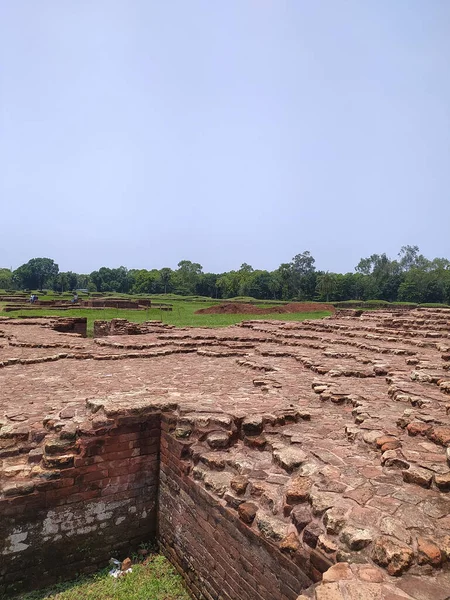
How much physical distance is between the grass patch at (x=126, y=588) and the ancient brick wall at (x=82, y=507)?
3.9 inches

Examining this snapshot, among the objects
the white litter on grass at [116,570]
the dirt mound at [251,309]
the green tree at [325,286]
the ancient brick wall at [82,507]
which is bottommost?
the white litter on grass at [116,570]

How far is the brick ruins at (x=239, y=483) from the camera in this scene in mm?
2234

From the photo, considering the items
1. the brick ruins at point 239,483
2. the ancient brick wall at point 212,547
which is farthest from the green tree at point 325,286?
the ancient brick wall at point 212,547

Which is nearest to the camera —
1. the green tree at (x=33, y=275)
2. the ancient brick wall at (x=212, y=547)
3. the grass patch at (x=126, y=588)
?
the ancient brick wall at (x=212, y=547)

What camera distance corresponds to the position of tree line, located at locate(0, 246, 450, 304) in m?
62.0

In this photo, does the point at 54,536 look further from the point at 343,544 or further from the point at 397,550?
the point at 397,550

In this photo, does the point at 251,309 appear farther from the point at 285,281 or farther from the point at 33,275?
the point at 33,275

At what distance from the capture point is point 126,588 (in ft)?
10.2

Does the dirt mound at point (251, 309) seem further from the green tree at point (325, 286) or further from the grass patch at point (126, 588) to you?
the green tree at point (325, 286)

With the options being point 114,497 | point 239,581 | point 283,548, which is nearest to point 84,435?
point 114,497

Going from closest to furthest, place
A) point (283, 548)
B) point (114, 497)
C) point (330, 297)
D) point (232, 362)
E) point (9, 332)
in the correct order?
point (283, 548) → point (114, 497) → point (232, 362) → point (9, 332) → point (330, 297)

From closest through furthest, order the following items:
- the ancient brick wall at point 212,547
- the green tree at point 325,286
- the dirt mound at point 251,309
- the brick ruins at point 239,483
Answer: the brick ruins at point 239,483, the ancient brick wall at point 212,547, the dirt mound at point 251,309, the green tree at point 325,286

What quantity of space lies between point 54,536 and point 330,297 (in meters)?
66.0

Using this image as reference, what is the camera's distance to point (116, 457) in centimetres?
362
